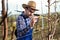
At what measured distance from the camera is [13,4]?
5.39 feet

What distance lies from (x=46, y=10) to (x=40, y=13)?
15 centimetres

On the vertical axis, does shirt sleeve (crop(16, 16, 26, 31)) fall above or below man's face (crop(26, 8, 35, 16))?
below

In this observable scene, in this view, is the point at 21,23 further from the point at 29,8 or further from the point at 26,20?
the point at 29,8

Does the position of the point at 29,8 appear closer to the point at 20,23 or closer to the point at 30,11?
the point at 30,11

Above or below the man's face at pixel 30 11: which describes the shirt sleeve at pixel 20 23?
below

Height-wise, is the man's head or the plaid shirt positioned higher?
the man's head

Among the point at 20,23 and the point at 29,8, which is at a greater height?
the point at 29,8

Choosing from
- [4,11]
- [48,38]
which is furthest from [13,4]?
[4,11]

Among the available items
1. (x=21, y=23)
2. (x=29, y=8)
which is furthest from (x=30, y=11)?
(x=21, y=23)

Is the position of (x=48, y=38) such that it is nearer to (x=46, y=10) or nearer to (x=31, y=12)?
(x=46, y=10)

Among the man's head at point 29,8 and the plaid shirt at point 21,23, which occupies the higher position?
the man's head at point 29,8

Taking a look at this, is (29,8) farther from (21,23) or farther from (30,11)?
(21,23)

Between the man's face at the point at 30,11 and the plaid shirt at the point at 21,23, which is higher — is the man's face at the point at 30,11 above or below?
above

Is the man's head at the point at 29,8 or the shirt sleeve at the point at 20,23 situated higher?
the man's head at the point at 29,8
